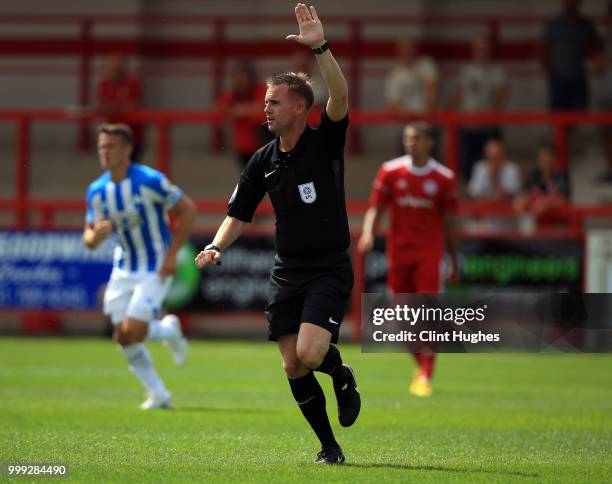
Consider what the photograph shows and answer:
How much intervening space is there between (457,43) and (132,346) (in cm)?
1479

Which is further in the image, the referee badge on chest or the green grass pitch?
the referee badge on chest

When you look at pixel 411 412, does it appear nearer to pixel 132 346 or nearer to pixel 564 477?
pixel 132 346

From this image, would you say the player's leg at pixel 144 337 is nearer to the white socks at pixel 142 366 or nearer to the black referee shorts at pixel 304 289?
the white socks at pixel 142 366

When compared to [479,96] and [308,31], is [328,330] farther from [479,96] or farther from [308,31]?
[479,96]

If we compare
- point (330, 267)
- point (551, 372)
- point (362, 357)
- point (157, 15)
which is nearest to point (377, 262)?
point (362, 357)

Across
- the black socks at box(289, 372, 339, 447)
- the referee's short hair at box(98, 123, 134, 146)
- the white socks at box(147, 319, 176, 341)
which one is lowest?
the white socks at box(147, 319, 176, 341)

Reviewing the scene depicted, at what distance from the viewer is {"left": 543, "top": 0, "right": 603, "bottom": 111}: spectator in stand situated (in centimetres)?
2016

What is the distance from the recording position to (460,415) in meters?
10.8

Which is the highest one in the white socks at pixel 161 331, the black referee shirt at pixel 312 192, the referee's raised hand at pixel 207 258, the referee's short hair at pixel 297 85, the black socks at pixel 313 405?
the referee's short hair at pixel 297 85

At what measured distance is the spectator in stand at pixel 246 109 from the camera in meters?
19.2

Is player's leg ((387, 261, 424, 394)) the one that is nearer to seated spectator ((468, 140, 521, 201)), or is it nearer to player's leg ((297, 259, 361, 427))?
player's leg ((297, 259, 361, 427))

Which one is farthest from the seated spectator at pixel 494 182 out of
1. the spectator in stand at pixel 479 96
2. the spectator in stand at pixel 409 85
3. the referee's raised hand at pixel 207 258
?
the referee's raised hand at pixel 207 258

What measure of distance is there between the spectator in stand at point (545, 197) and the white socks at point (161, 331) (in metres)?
7.71

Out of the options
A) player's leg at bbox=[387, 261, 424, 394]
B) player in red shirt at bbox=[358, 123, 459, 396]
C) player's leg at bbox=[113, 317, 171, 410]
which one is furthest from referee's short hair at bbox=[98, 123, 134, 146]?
player's leg at bbox=[387, 261, 424, 394]
